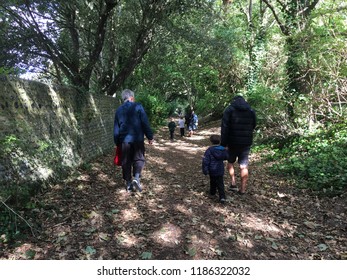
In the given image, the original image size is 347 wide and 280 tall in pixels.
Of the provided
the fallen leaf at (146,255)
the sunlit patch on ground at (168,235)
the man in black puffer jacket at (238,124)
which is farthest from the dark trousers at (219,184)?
the fallen leaf at (146,255)

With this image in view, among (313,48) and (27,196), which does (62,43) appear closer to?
(27,196)

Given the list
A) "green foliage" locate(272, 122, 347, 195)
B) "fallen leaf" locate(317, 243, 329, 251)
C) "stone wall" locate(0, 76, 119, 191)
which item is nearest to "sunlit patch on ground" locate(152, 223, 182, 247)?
"fallen leaf" locate(317, 243, 329, 251)

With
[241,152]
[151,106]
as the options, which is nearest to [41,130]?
[241,152]

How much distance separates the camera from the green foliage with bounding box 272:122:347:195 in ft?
19.5

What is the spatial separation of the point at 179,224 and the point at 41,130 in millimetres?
3702

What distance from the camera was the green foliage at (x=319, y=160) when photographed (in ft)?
19.5

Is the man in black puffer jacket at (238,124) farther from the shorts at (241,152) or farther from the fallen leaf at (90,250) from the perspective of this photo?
the fallen leaf at (90,250)

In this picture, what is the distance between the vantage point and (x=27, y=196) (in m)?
4.70

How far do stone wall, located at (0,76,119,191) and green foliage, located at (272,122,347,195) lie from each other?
5.76m

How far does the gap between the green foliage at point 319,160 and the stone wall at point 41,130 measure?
5761 millimetres

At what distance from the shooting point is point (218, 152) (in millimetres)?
5203

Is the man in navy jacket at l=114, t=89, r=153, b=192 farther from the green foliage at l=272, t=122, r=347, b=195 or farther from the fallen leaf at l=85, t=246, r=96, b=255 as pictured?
the green foliage at l=272, t=122, r=347, b=195

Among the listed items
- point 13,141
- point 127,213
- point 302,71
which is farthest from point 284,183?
point 13,141

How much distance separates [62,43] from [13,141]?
7.63 meters
